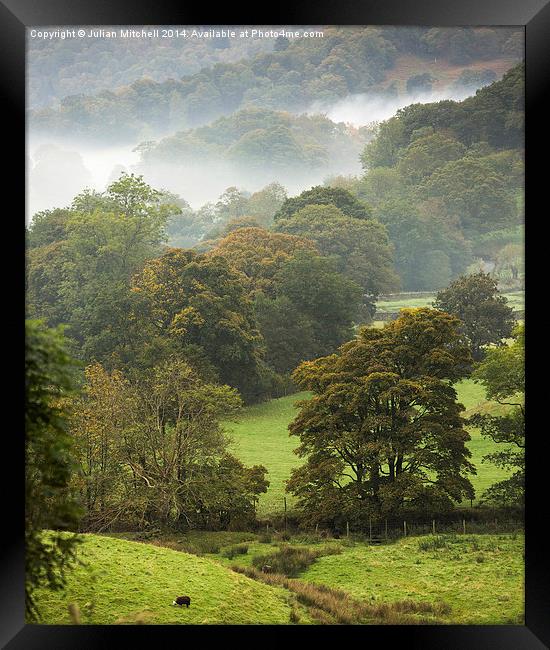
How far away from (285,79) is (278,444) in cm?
346

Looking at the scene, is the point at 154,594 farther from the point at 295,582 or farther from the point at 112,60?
the point at 112,60

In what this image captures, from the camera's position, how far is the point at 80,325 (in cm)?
941

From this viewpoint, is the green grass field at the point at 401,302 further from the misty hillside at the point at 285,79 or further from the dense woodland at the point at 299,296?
the misty hillside at the point at 285,79

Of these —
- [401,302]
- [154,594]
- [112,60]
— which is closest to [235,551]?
[154,594]

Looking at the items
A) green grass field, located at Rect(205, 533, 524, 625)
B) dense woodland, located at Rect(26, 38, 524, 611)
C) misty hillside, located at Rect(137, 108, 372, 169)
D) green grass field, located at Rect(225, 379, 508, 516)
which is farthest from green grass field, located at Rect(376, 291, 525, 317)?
green grass field, located at Rect(205, 533, 524, 625)

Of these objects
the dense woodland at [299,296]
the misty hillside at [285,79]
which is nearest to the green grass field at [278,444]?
→ the dense woodland at [299,296]

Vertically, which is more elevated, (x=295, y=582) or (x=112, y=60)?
(x=112, y=60)

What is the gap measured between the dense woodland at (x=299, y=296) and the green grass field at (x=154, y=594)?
0.43 metres

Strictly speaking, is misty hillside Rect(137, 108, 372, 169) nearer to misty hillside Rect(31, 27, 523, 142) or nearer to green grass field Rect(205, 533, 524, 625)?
misty hillside Rect(31, 27, 523, 142)

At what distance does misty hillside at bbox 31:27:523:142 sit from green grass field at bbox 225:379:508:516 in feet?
9.40
